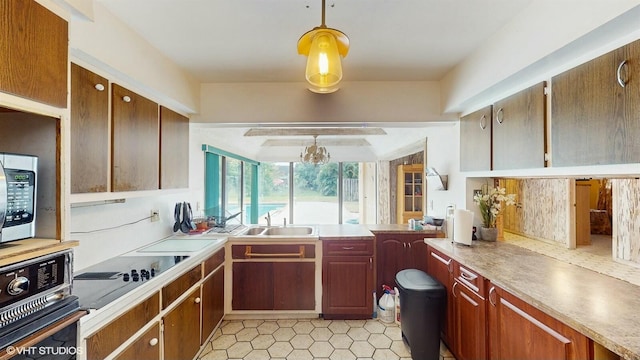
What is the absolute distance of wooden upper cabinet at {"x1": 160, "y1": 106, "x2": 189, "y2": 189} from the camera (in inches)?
80.6

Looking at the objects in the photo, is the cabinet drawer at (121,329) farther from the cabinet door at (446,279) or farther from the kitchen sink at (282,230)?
the cabinet door at (446,279)

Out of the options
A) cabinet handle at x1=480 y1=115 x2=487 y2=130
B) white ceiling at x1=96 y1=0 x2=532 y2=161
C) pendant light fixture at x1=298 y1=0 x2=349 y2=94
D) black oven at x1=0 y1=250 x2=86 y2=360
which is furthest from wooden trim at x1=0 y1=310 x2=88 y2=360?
cabinet handle at x1=480 y1=115 x2=487 y2=130

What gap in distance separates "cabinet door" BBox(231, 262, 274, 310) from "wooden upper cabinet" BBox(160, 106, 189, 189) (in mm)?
1021

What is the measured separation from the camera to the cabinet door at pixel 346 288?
104 inches

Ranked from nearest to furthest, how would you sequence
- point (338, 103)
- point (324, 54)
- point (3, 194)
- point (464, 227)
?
point (3, 194) < point (324, 54) < point (464, 227) < point (338, 103)

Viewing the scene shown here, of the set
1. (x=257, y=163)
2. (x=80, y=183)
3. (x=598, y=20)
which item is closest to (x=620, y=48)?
(x=598, y=20)

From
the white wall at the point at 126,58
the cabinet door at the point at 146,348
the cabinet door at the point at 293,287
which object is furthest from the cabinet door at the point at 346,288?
the white wall at the point at 126,58

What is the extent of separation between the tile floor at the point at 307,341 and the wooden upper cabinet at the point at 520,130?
1.61 metres

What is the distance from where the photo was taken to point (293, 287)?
104 inches

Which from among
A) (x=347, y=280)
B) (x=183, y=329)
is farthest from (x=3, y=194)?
(x=347, y=280)

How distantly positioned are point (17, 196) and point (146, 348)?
105 centimetres

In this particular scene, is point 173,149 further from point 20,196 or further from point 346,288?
point 346,288

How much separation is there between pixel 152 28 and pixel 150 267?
154 centimetres

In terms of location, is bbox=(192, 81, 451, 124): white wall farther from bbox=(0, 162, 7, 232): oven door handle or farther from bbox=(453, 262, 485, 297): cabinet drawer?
bbox=(0, 162, 7, 232): oven door handle
